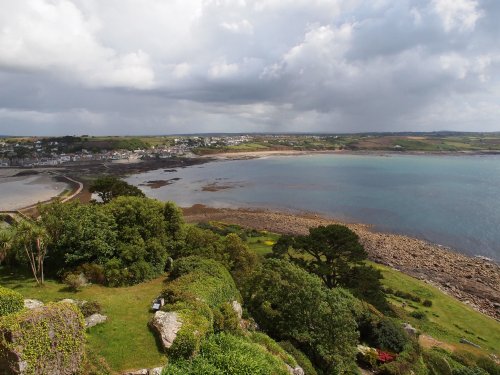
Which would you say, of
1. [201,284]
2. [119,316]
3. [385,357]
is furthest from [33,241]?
[385,357]

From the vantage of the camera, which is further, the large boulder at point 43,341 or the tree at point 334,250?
the tree at point 334,250

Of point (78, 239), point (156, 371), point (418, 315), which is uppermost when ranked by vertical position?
point (78, 239)

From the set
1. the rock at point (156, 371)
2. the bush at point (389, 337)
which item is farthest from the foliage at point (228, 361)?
the bush at point (389, 337)

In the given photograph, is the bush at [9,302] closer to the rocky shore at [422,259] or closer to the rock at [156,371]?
the rock at [156,371]

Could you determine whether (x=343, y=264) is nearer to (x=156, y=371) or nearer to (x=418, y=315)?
(x=418, y=315)

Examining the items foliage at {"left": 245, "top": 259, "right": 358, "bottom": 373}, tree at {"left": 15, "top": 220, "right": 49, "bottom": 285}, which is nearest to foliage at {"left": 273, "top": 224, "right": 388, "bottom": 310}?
foliage at {"left": 245, "top": 259, "right": 358, "bottom": 373}

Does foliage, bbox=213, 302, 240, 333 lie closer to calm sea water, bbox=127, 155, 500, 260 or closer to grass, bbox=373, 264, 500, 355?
grass, bbox=373, 264, 500, 355
